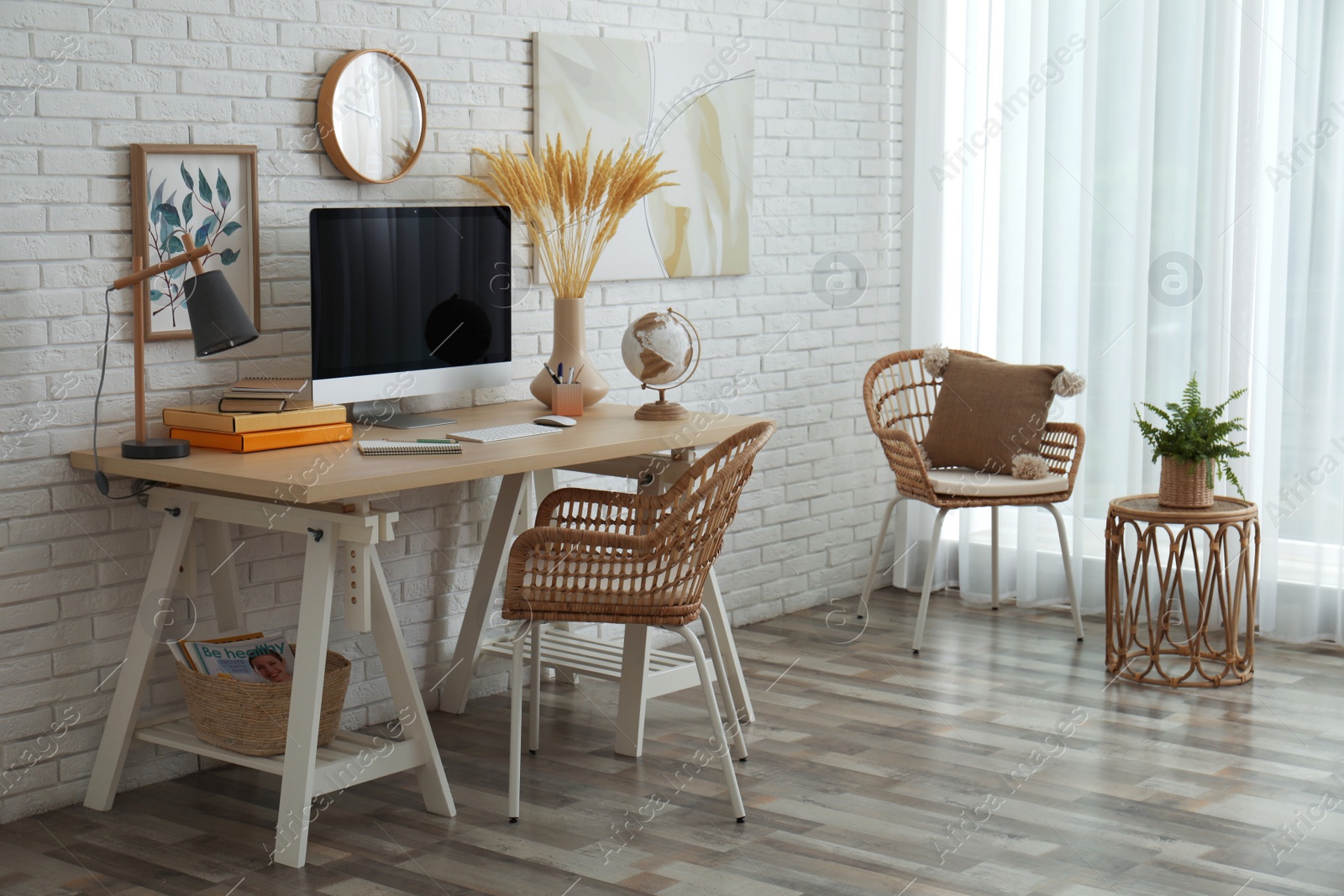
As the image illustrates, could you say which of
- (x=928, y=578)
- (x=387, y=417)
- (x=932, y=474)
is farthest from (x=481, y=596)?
(x=932, y=474)

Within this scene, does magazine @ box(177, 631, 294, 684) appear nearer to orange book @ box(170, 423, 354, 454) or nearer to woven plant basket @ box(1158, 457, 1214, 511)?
orange book @ box(170, 423, 354, 454)

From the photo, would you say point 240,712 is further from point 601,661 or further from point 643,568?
point 601,661

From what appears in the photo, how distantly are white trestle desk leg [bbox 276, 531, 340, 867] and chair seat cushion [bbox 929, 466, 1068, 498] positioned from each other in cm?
204

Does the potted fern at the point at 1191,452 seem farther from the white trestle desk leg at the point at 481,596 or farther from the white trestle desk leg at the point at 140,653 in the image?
the white trestle desk leg at the point at 140,653

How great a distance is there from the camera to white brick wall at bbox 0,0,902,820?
291cm

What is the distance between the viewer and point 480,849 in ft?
9.23

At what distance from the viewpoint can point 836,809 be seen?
9.87 feet

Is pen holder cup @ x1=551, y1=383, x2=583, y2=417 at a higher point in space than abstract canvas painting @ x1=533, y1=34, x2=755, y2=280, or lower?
lower

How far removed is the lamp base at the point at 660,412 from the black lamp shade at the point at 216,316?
1.03m

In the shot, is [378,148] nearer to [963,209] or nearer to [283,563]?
[283,563]

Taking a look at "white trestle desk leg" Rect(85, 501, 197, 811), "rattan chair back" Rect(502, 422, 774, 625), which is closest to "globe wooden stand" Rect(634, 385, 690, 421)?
"rattan chair back" Rect(502, 422, 774, 625)

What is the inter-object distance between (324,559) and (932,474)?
2209 mm

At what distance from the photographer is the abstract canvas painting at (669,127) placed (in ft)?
12.7

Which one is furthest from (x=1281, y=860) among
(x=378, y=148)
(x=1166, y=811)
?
(x=378, y=148)
